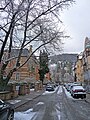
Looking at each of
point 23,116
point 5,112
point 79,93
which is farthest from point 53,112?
point 79,93

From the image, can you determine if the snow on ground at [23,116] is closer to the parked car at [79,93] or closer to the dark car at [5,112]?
the dark car at [5,112]

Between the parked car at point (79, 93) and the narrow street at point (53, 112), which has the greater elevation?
the parked car at point (79, 93)

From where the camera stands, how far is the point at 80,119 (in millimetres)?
15836

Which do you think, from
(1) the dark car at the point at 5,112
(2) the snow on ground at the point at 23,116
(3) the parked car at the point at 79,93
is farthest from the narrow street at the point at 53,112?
(3) the parked car at the point at 79,93

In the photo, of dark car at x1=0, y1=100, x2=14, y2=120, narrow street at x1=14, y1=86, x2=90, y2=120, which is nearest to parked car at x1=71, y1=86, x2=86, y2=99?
narrow street at x1=14, y1=86, x2=90, y2=120

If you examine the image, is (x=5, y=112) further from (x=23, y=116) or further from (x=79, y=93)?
(x=79, y=93)

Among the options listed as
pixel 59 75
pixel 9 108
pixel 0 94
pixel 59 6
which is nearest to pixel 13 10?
Answer: pixel 59 6

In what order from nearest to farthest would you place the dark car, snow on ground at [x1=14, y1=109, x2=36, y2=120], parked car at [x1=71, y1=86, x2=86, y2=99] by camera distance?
1. the dark car
2. snow on ground at [x1=14, y1=109, x2=36, y2=120]
3. parked car at [x1=71, y1=86, x2=86, y2=99]

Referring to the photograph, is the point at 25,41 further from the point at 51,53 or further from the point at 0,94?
the point at 0,94

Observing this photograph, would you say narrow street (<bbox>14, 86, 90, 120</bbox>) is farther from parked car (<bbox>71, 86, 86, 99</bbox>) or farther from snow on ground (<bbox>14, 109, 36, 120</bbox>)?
parked car (<bbox>71, 86, 86, 99</bbox>)

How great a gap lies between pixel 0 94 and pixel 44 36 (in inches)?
374

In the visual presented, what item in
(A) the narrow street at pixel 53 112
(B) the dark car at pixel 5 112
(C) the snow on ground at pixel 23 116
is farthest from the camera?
(A) the narrow street at pixel 53 112

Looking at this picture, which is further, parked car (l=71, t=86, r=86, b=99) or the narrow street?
parked car (l=71, t=86, r=86, b=99)

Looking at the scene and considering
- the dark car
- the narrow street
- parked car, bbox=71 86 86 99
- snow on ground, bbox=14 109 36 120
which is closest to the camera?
the dark car
